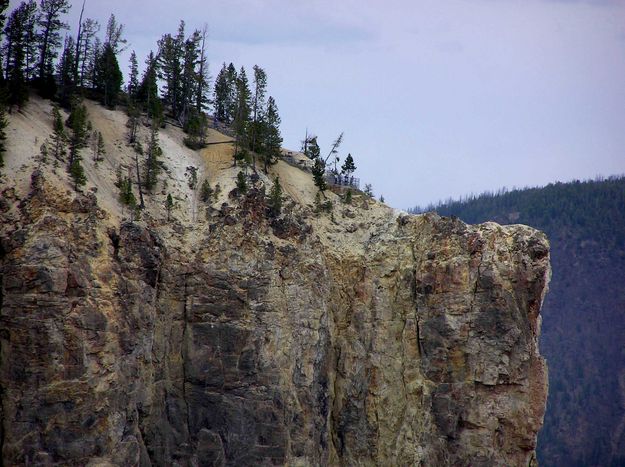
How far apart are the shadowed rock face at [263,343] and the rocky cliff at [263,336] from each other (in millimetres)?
104

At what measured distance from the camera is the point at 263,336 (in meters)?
52.5

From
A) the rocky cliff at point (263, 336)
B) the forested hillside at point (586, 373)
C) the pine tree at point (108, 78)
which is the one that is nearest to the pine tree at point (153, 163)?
the rocky cliff at point (263, 336)

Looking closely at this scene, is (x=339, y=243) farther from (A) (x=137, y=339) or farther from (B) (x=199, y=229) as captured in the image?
(A) (x=137, y=339)

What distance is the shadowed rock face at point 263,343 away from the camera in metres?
45.0

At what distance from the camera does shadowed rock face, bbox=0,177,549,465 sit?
4497cm

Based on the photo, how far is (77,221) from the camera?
4734 centimetres

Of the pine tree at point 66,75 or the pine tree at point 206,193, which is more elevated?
the pine tree at point 66,75

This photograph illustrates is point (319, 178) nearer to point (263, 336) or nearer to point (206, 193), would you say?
point (206, 193)

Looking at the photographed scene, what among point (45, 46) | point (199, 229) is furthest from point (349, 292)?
point (45, 46)

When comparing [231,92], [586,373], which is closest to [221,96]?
[231,92]

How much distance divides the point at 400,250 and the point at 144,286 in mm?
20242

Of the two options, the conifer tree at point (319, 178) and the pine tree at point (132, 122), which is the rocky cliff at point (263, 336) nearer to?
the conifer tree at point (319, 178)

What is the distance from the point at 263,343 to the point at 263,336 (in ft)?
1.57

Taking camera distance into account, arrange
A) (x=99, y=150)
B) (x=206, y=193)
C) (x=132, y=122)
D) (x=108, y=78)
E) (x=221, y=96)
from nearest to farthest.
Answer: (x=99, y=150) → (x=206, y=193) → (x=132, y=122) → (x=108, y=78) → (x=221, y=96)
